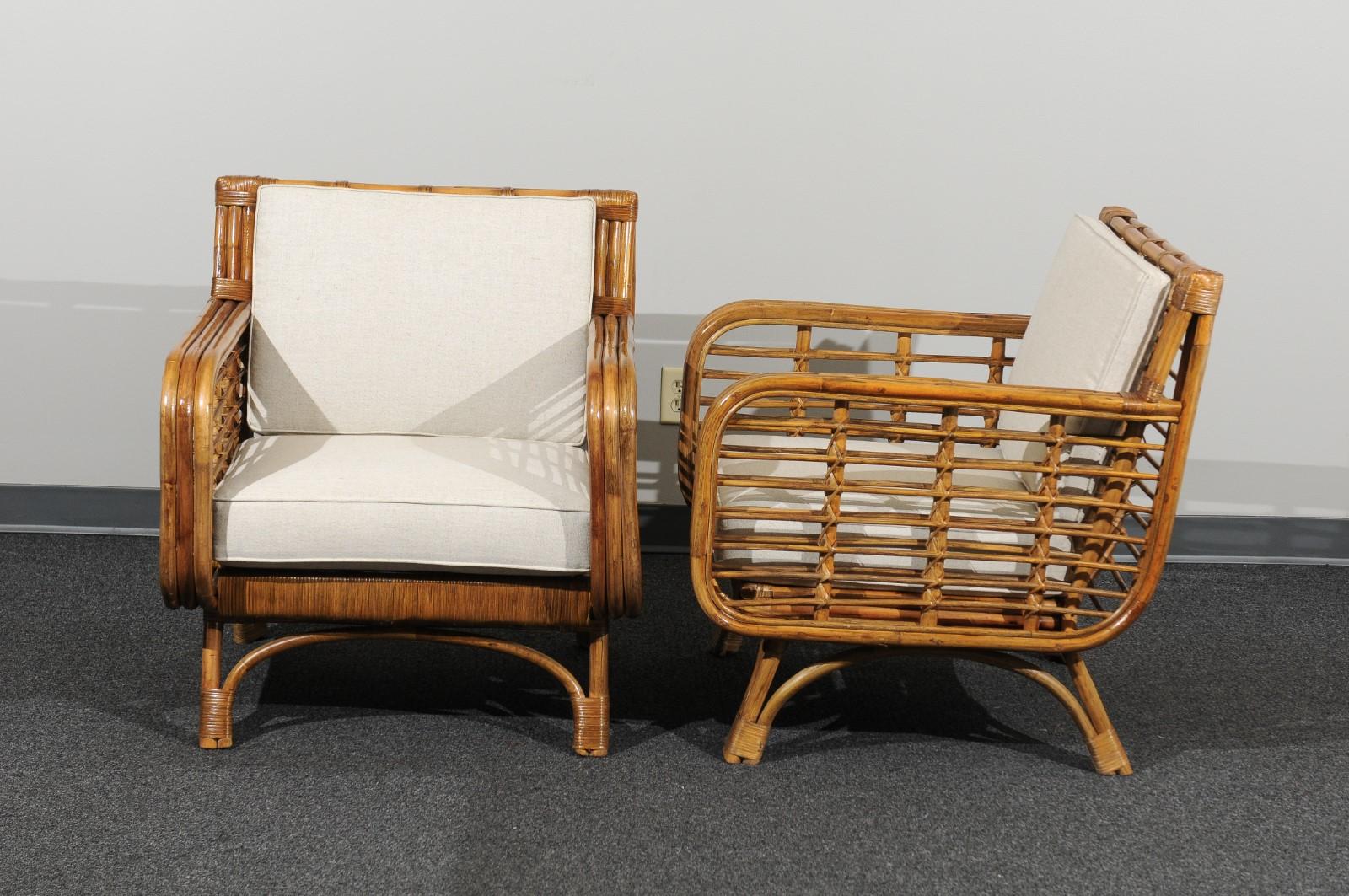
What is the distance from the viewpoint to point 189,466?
167cm

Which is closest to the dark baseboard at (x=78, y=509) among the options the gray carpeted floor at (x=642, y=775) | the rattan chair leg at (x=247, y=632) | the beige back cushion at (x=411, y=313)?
the gray carpeted floor at (x=642, y=775)

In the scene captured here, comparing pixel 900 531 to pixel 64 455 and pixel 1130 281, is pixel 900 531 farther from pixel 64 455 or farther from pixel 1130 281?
pixel 64 455

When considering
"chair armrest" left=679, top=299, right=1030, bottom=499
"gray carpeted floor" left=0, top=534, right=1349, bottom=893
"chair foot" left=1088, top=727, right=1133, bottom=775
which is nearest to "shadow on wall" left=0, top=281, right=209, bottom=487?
"gray carpeted floor" left=0, top=534, right=1349, bottom=893

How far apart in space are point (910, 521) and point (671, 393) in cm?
92

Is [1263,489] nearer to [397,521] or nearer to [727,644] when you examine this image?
[727,644]

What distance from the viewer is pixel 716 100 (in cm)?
240

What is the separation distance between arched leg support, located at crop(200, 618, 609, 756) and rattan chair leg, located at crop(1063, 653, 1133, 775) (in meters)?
0.66

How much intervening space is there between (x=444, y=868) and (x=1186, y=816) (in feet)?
3.22

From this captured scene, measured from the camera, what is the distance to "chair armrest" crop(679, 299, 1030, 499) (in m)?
2.04

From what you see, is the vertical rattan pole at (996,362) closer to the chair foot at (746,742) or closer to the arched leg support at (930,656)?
the arched leg support at (930,656)

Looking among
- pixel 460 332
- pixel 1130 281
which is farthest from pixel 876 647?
pixel 460 332

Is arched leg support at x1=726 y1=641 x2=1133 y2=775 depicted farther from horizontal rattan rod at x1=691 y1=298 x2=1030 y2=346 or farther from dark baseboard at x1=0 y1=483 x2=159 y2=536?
dark baseboard at x1=0 y1=483 x2=159 y2=536

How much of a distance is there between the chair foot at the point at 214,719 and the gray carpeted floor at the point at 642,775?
0.03 metres

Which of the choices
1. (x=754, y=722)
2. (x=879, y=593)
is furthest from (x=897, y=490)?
(x=754, y=722)
